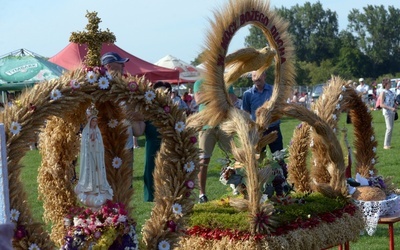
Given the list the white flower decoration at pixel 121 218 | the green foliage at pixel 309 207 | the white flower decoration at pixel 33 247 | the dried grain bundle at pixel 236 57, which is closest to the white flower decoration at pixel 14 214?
the white flower decoration at pixel 33 247

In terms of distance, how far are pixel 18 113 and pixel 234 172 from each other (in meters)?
1.88

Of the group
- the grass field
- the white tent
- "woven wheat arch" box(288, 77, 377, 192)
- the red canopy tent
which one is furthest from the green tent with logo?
"woven wheat arch" box(288, 77, 377, 192)

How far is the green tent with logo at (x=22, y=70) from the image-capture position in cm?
1430

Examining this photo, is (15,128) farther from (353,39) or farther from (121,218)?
(353,39)

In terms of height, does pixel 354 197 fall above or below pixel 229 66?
below

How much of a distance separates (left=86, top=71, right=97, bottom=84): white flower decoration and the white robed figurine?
0.77ft

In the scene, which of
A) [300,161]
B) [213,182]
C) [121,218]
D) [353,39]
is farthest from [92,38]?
[353,39]

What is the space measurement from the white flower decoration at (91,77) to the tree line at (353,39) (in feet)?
245

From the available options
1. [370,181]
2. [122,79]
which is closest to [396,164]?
[370,181]

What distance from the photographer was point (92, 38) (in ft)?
12.1

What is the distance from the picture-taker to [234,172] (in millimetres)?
4648

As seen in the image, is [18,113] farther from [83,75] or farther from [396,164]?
[396,164]

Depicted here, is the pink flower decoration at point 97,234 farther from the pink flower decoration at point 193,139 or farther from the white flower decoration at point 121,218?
the pink flower decoration at point 193,139

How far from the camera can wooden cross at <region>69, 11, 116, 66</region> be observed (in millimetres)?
3666
